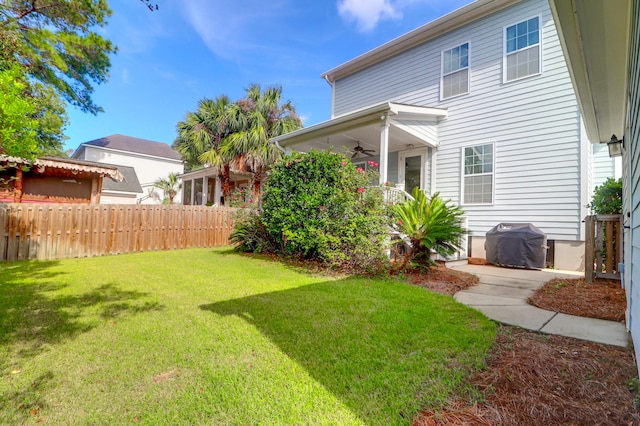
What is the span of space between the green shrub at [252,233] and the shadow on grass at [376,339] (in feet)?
11.5

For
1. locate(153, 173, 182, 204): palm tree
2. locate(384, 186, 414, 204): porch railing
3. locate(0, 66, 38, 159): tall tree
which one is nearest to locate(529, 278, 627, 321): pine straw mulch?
locate(384, 186, 414, 204): porch railing

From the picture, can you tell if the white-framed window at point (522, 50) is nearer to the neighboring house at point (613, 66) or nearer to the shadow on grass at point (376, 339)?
the neighboring house at point (613, 66)

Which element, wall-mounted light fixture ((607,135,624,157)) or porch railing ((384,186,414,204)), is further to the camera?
porch railing ((384,186,414,204))

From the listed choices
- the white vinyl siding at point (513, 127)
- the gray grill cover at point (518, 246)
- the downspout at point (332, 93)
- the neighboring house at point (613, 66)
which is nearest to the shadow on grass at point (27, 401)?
the neighboring house at point (613, 66)

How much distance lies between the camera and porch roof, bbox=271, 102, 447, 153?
7.05m

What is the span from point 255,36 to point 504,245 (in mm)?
11231

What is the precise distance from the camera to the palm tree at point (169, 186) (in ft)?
75.8

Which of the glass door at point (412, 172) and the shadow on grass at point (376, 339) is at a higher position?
the glass door at point (412, 172)

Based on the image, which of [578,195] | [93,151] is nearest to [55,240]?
[578,195]

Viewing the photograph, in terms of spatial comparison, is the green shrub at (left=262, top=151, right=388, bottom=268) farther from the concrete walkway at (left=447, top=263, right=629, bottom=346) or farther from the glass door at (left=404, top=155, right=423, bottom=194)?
the glass door at (left=404, top=155, right=423, bottom=194)

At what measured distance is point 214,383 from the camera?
195 cm

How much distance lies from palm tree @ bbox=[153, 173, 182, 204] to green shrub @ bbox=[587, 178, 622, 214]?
2448 centimetres

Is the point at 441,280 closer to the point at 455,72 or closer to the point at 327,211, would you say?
the point at 327,211

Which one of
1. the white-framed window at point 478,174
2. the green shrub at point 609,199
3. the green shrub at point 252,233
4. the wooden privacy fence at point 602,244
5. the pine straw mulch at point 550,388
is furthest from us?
the white-framed window at point 478,174
